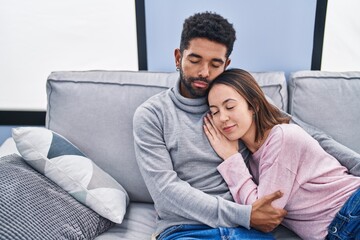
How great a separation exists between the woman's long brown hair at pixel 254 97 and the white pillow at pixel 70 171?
0.54m

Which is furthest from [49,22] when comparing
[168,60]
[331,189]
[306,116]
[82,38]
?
[331,189]

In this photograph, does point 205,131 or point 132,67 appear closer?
point 205,131

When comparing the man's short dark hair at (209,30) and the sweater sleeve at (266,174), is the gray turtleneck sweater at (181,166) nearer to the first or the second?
the sweater sleeve at (266,174)

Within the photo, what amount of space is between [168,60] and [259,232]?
90 centimetres

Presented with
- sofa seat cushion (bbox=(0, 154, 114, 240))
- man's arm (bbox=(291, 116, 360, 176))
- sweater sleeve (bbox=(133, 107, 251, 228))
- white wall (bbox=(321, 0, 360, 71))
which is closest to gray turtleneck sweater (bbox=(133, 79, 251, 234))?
sweater sleeve (bbox=(133, 107, 251, 228))

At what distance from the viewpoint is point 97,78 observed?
1.48 meters

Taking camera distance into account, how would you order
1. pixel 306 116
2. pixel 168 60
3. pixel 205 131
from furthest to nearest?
pixel 168 60
pixel 306 116
pixel 205 131

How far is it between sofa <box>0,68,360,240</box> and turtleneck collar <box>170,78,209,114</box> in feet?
0.63

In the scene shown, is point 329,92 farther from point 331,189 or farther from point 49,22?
point 49,22

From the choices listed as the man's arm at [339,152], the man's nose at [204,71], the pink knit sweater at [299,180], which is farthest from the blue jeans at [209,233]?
the man's nose at [204,71]

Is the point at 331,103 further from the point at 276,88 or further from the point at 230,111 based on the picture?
the point at 230,111

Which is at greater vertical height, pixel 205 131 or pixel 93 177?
pixel 205 131

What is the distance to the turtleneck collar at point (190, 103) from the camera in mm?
1245

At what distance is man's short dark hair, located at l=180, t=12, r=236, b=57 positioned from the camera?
46.1 inches
